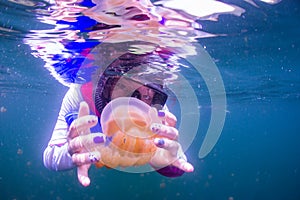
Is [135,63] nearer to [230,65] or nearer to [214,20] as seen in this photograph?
[214,20]

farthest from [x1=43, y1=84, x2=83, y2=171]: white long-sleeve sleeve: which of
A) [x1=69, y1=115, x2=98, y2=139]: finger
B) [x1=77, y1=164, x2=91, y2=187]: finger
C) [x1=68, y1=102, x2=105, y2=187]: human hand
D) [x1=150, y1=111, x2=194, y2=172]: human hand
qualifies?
[x1=150, y1=111, x2=194, y2=172]: human hand

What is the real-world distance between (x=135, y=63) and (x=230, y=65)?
22.4 ft

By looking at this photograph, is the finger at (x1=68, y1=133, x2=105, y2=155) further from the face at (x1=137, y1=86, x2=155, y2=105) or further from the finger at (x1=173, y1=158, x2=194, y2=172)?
the face at (x1=137, y1=86, x2=155, y2=105)

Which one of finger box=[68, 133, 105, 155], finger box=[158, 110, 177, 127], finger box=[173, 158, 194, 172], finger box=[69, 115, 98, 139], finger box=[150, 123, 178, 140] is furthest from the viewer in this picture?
finger box=[158, 110, 177, 127]

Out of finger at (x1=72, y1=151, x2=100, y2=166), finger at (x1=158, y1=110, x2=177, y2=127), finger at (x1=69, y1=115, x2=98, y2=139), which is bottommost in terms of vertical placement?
finger at (x1=72, y1=151, x2=100, y2=166)

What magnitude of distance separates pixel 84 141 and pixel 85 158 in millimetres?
246

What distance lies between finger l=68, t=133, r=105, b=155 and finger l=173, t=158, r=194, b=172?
144cm

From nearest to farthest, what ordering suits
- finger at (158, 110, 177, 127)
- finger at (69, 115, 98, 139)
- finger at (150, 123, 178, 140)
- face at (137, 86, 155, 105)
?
1. finger at (69, 115, 98, 139)
2. finger at (150, 123, 178, 140)
3. finger at (158, 110, 177, 127)
4. face at (137, 86, 155, 105)

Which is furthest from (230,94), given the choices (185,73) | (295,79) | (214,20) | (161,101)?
(161,101)

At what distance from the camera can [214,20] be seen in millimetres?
10250

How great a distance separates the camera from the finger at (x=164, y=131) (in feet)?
13.9

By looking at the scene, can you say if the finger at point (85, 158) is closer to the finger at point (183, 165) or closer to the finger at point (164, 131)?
the finger at point (164, 131)

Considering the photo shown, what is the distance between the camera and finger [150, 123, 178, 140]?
13.9 ft

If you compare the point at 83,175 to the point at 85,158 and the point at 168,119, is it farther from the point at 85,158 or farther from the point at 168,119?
the point at 168,119
